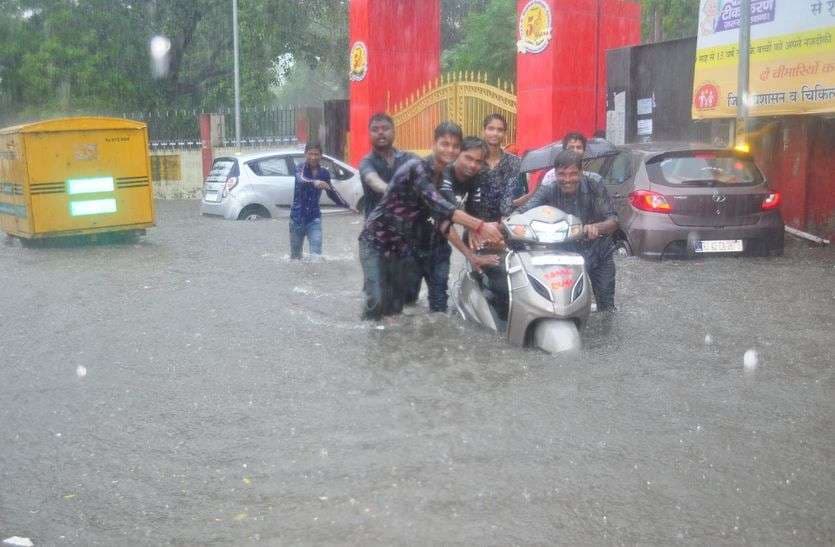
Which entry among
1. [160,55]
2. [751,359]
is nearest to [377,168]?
[751,359]

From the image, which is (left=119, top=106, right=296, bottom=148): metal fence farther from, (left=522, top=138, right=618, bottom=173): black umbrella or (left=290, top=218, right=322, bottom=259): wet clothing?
(left=522, top=138, right=618, bottom=173): black umbrella

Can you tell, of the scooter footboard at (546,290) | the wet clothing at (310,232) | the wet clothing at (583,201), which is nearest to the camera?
the scooter footboard at (546,290)

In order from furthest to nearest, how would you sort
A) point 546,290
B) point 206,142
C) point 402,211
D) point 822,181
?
point 206,142 < point 822,181 < point 402,211 < point 546,290

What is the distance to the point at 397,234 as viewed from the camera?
778 cm

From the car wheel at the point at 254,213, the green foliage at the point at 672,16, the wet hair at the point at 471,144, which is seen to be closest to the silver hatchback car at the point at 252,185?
the car wheel at the point at 254,213

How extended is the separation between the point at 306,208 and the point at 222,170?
6550 mm

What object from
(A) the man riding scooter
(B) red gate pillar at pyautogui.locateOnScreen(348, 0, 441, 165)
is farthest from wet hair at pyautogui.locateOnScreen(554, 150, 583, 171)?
(B) red gate pillar at pyautogui.locateOnScreen(348, 0, 441, 165)

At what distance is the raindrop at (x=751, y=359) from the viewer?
683 cm

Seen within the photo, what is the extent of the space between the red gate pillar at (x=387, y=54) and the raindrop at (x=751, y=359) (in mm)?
16432

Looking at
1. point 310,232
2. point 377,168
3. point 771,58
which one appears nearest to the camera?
point 377,168

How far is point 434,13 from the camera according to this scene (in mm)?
23484

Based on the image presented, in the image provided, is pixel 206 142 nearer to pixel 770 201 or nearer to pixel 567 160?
pixel 770 201

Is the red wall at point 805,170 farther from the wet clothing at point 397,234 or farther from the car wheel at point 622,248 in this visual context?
the wet clothing at point 397,234

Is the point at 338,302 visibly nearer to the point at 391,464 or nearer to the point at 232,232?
the point at 391,464
